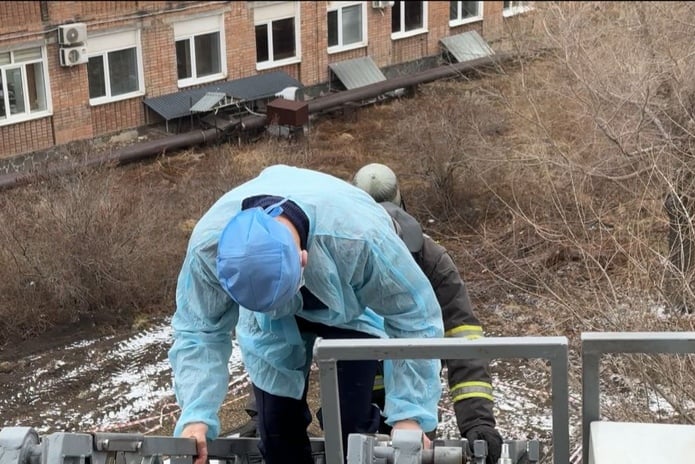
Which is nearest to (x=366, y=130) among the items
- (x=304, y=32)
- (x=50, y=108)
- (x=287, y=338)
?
(x=304, y=32)

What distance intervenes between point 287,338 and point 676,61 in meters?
6.98

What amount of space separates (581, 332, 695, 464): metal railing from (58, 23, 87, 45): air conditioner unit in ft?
49.5

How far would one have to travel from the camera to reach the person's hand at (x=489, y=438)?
3448 mm

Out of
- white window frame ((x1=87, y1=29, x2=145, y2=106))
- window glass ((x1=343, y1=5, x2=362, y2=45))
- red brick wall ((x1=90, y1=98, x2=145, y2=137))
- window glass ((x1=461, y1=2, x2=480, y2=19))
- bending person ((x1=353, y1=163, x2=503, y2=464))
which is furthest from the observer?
window glass ((x1=461, y1=2, x2=480, y2=19))

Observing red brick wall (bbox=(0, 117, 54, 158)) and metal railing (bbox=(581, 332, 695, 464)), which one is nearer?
metal railing (bbox=(581, 332, 695, 464))

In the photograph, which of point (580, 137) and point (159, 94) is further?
point (159, 94)

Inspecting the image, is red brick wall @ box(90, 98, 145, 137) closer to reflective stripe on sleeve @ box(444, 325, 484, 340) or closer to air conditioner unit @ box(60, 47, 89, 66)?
air conditioner unit @ box(60, 47, 89, 66)

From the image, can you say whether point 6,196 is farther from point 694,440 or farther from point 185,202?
point 694,440

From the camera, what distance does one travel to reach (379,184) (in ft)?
16.6

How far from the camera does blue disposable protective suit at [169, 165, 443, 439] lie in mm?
3447

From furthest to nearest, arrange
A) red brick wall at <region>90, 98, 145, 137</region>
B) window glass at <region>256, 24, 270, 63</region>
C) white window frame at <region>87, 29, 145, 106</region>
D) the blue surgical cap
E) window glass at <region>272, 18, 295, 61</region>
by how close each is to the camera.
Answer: window glass at <region>272, 18, 295, 61</region>, window glass at <region>256, 24, 270, 63</region>, red brick wall at <region>90, 98, 145, 137</region>, white window frame at <region>87, 29, 145, 106</region>, the blue surgical cap

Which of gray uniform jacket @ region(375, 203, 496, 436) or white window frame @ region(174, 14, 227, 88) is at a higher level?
white window frame @ region(174, 14, 227, 88)

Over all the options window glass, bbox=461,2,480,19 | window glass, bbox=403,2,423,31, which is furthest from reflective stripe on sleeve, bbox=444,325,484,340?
window glass, bbox=461,2,480,19

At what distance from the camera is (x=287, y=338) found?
3.76 metres
